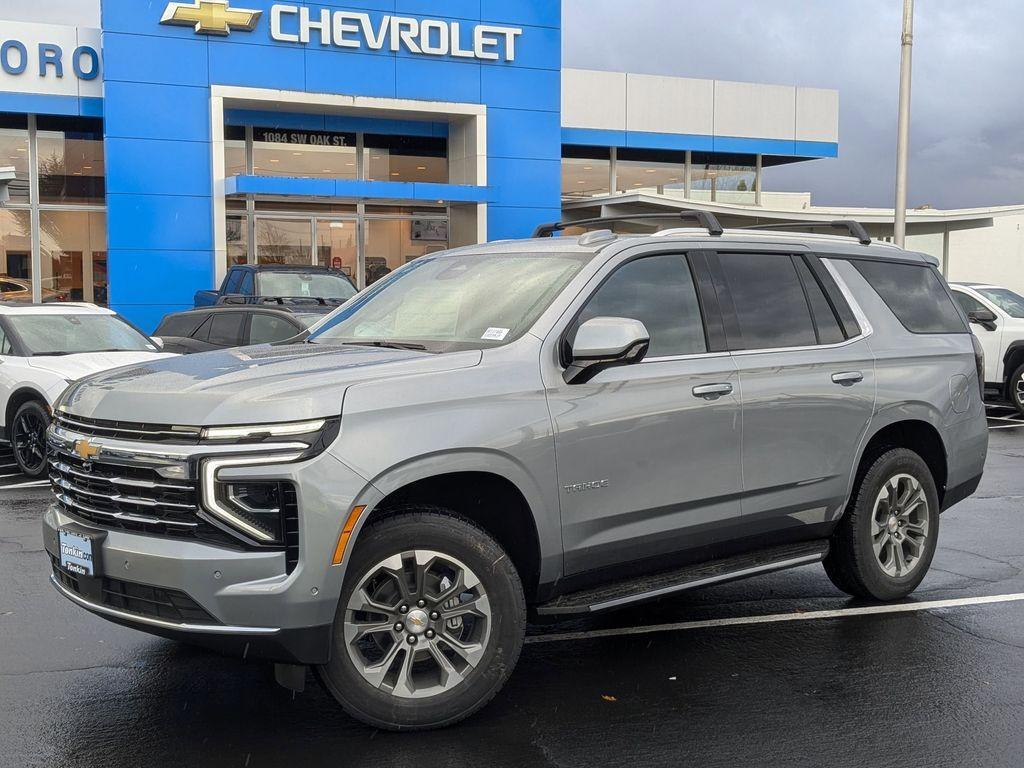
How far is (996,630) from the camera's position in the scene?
568 centimetres

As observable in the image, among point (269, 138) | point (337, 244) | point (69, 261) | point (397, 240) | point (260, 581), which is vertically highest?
point (269, 138)

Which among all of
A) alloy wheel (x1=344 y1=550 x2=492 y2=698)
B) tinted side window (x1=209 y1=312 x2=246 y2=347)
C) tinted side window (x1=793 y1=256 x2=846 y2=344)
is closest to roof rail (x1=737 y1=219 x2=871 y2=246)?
tinted side window (x1=793 y1=256 x2=846 y2=344)

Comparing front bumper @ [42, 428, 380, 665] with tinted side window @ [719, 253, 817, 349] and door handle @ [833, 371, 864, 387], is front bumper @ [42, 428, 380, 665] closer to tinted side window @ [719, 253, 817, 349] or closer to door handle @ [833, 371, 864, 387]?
tinted side window @ [719, 253, 817, 349]

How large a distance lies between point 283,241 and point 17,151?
616 centimetres

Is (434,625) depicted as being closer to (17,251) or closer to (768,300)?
(768,300)

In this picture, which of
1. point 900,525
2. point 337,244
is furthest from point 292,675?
point 337,244

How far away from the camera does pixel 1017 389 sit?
612 inches

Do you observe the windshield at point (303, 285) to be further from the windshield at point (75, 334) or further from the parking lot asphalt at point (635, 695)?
the parking lot asphalt at point (635, 695)

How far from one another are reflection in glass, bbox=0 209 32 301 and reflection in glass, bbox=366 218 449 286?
7.70 metres

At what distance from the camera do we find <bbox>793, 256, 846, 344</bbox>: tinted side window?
5.80 m

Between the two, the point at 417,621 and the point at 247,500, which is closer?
the point at 247,500

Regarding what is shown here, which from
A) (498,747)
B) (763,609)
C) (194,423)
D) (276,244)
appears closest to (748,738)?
(498,747)

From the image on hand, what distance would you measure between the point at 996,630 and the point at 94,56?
23438 mm

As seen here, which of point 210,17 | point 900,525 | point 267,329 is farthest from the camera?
point 210,17
